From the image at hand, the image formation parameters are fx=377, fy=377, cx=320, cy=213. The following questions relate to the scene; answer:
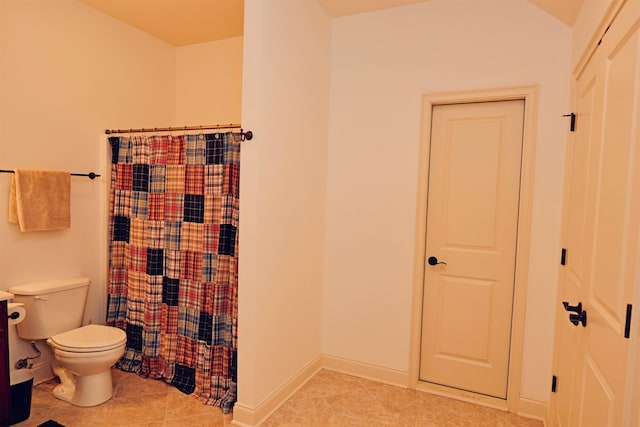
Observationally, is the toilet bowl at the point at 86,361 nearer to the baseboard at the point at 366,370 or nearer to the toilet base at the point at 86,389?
the toilet base at the point at 86,389

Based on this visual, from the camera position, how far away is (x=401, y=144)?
289 centimetres

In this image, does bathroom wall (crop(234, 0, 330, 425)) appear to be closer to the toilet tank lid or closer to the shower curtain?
the shower curtain

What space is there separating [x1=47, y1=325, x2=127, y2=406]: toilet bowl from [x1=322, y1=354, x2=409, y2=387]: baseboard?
1609mm

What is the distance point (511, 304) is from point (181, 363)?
242cm

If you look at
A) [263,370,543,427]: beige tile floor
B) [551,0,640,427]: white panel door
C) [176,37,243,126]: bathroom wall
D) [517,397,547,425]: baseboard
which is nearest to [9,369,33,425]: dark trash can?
[263,370,543,427]: beige tile floor

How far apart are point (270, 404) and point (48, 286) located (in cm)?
174

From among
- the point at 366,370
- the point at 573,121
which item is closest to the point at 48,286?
the point at 366,370

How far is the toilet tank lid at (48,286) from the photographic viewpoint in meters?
2.52

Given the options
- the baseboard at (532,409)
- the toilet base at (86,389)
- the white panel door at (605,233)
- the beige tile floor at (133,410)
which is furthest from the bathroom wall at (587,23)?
the toilet base at (86,389)

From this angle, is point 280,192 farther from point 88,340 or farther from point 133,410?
point 133,410

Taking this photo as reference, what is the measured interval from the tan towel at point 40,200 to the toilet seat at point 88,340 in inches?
29.6

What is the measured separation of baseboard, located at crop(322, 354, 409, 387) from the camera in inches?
115

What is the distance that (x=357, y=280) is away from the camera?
3084 mm

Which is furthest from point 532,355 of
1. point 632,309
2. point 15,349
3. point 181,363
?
point 15,349
